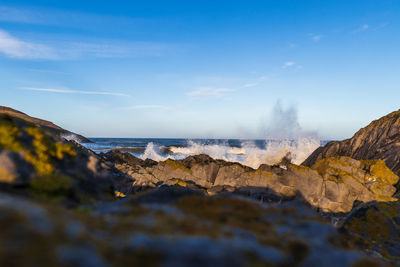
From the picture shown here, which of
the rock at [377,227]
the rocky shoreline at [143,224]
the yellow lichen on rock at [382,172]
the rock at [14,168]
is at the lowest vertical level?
the rock at [377,227]

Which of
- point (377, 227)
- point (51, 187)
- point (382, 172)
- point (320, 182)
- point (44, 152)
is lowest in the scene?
point (377, 227)

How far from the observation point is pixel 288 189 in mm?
26266

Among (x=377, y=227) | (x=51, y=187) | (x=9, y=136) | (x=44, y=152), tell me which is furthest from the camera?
(x=377, y=227)

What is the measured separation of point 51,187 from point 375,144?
48812 mm

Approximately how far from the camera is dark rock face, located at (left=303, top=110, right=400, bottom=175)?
119 feet

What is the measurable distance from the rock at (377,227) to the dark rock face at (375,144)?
2122 cm

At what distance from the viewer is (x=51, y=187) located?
9.78m

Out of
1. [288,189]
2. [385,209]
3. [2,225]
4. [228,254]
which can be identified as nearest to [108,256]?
[2,225]

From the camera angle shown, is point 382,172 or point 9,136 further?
point 382,172

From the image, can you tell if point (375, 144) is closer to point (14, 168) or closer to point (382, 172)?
point (382, 172)

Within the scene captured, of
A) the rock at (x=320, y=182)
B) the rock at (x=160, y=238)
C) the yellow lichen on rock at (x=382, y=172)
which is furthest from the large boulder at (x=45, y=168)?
the yellow lichen on rock at (x=382, y=172)

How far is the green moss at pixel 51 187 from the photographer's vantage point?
30.7ft

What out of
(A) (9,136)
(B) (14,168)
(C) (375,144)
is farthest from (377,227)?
(C) (375,144)

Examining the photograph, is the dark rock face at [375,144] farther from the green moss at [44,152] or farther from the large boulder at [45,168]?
the green moss at [44,152]
